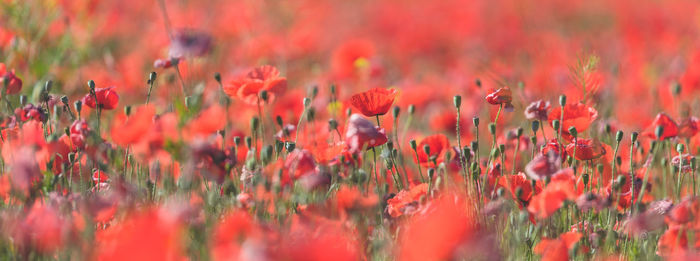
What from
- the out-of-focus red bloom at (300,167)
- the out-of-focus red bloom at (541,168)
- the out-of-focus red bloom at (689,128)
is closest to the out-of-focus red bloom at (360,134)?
the out-of-focus red bloom at (300,167)

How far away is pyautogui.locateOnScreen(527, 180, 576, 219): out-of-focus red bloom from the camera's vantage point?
131 centimetres

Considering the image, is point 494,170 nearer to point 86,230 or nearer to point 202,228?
point 202,228

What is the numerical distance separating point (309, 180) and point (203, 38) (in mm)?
603

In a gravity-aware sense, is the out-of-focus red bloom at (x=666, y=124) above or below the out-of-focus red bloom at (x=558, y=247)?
above

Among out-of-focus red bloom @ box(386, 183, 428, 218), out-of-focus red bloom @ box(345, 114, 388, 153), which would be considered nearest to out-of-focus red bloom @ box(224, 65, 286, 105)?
out-of-focus red bloom @ box(345, 114, 388, 153)

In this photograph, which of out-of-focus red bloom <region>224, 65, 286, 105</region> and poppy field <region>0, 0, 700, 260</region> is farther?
out-of-focus red bloom <region>224, 65, 286, 105</region>

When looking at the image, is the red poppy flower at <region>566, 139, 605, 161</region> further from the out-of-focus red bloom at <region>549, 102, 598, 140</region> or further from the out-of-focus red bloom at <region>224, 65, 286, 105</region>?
the out-of-focus red bloom at <region>224, 65, 286, 105</region>

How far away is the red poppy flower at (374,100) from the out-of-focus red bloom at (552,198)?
398 millimetres

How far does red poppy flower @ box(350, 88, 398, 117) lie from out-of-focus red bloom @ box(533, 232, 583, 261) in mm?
449

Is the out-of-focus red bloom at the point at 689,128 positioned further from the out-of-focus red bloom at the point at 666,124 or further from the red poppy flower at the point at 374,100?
the red poppy flower at the point at 374,100

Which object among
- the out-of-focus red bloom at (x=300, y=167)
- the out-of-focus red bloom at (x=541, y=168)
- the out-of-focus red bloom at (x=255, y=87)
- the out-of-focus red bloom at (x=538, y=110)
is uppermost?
the out-of-focus red bloom at (x=255, y=87)

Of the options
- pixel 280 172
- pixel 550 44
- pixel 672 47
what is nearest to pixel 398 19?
pixel 550 44

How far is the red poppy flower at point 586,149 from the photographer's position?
1.60 metres

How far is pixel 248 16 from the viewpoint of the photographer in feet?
14.4
